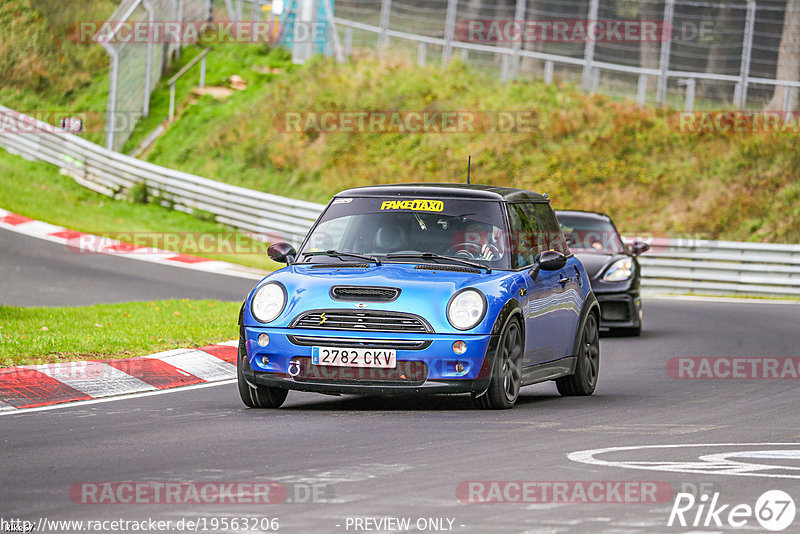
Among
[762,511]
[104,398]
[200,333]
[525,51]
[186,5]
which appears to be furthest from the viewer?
[186,5]

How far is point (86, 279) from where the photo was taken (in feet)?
64.5

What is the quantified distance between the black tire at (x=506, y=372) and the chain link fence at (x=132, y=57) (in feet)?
71.6

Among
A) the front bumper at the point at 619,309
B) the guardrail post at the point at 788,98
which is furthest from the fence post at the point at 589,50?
the front bumper at the point at 619,309

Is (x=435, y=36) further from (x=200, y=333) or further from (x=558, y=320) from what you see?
(x=558, y=320)

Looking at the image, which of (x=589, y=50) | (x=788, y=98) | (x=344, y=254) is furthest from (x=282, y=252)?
(x=788, y=98)

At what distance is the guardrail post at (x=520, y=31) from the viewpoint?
1281 inches

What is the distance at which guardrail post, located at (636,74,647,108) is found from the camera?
3203cm

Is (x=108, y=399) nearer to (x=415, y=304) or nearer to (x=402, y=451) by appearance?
(x=415, y=304)

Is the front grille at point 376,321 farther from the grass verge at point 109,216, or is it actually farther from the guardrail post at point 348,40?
the guardrail post at point 348,40

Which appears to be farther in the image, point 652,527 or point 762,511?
point 762,511

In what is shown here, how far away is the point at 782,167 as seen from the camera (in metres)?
31.2

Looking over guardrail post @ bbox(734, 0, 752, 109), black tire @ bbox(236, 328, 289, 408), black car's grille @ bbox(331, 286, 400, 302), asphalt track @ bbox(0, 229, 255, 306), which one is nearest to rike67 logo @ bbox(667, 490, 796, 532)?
black car's grille @ bbox(331, 286, 400, 302)

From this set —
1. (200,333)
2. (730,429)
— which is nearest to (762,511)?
(730,429)

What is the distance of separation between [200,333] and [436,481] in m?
7.30
